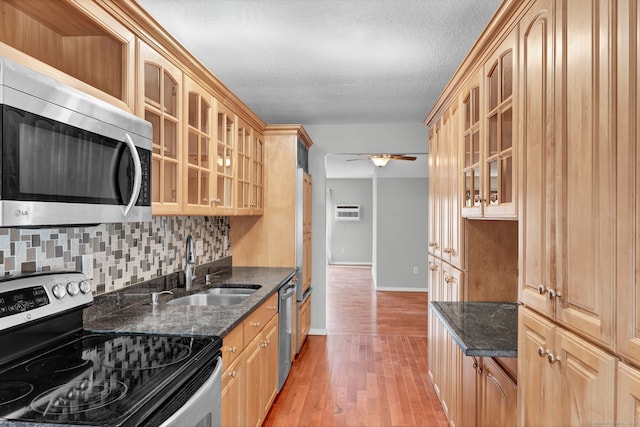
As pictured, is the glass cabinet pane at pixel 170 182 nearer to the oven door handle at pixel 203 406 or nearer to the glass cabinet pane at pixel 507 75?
the oven door handle at pixel 203 406

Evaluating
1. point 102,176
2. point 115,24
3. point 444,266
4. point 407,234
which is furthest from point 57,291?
point 407,234

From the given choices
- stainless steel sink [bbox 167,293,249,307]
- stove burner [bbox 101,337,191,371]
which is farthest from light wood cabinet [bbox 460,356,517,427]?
stainless steel sink [bbox 167,293,249,307]

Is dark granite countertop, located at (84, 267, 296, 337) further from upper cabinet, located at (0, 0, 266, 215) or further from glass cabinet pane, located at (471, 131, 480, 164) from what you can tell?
glass cabinet pane, located at (471, 131, 480, 164)

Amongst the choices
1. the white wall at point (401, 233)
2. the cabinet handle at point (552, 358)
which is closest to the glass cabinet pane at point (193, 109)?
the cabinet handle at point (552, 358)

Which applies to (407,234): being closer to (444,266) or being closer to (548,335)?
(444,266)

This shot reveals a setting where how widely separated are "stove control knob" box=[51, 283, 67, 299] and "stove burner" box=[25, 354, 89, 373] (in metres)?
Result: 0.23

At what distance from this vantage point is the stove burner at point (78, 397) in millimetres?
1054

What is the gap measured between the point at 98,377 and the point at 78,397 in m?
0.15

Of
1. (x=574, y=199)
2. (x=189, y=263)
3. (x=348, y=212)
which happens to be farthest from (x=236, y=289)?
Answer: (x=348, y=212)

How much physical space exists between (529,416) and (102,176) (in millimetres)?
1733

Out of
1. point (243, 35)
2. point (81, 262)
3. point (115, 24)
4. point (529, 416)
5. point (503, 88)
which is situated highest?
point (243, 35)

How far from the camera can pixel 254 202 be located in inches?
148

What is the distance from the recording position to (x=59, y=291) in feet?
5.11

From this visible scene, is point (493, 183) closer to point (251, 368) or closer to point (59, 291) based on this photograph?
point (251, 368)
